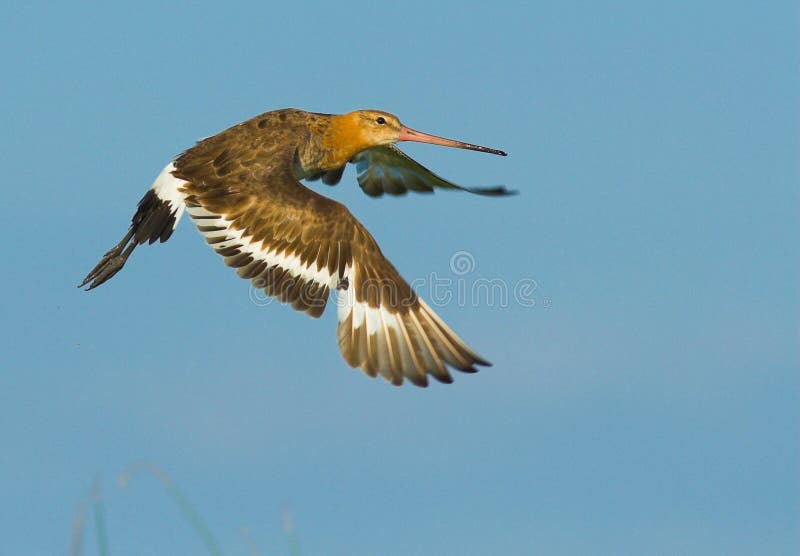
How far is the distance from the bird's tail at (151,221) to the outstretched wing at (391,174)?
2427mm

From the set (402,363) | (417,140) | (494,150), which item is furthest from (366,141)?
(402,363)

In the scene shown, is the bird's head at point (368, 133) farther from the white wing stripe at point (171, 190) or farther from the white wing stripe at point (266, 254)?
the white wing stripe at point (266, 254)

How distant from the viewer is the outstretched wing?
421 inches

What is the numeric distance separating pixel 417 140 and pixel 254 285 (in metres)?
3.16

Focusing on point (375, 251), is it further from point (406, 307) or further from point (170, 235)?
point (170, 235)

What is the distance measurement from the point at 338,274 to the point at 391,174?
3198 millimetres

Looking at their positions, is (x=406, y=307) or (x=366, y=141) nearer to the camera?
(x=406, y=307)

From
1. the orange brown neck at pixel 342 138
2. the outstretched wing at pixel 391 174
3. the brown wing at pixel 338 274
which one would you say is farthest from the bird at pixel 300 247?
the outstretched wing at pixel 391 174

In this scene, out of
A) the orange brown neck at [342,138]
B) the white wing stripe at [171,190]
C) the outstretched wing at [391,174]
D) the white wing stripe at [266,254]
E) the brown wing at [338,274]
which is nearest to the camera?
the brown wing at [338,274]

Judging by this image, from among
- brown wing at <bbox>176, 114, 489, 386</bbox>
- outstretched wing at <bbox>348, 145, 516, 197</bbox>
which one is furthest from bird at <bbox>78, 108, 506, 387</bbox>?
outstretched wing at <bbox>348, 145, 516, 197</bbox>

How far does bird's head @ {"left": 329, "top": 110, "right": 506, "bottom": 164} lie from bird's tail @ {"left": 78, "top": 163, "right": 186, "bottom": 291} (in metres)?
1.80

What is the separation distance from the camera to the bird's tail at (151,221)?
28.6 ft

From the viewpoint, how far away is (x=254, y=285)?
26.3ft

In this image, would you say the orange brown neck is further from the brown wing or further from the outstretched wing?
the brown wing
